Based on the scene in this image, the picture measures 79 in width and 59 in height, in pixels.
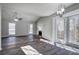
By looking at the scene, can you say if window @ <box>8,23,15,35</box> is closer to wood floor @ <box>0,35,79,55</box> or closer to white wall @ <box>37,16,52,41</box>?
wood floor @ <box>0,35,79,55</box>

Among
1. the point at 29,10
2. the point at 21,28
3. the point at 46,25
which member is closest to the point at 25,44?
the point at 21,28

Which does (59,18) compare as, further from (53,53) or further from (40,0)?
(53,53)

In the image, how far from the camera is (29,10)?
7.23 feet

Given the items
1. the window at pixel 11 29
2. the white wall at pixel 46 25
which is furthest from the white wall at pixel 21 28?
the white wall at pixel 46 25

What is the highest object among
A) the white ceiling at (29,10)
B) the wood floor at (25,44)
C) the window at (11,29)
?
the white ceiling at (29,10)

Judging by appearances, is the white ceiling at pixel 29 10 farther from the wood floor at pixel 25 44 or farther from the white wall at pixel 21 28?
the wood floor at pixel 25 44

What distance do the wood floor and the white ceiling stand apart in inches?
19.7

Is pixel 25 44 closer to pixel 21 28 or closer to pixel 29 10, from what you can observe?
pixel 21 28

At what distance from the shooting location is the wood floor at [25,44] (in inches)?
83.2

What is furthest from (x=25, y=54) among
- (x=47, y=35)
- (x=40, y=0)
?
(x=40, y=0)

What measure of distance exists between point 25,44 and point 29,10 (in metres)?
0.83

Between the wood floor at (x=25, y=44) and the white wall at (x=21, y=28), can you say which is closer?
the wood floor at (x=25, y=44)

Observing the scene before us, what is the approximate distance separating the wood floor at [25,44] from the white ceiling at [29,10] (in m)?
0.50

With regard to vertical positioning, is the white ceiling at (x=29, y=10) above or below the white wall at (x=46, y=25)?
above
